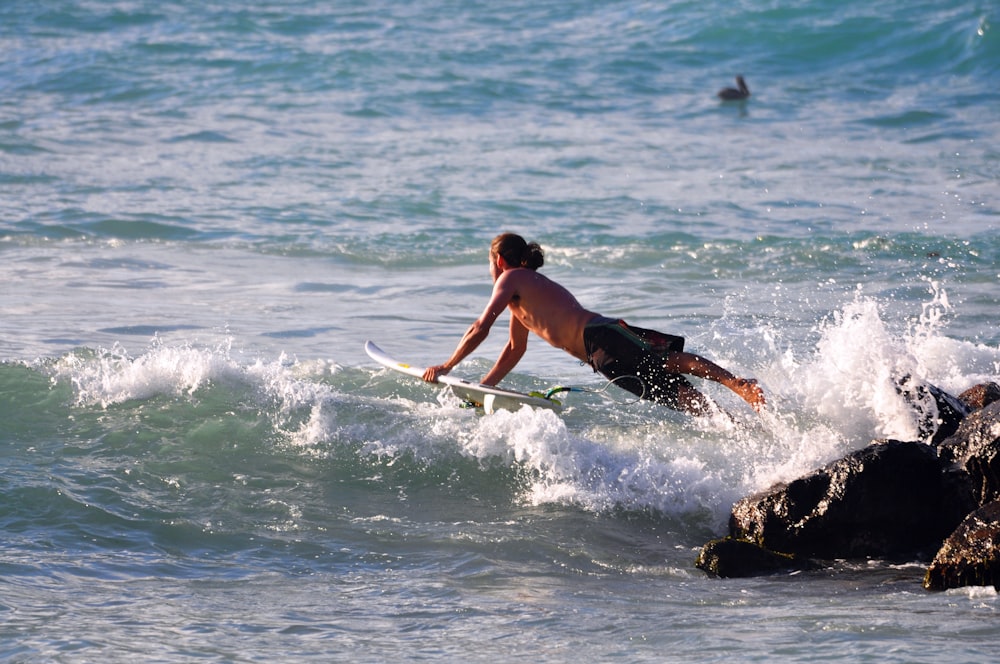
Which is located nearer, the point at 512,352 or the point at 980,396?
the point at 980,396

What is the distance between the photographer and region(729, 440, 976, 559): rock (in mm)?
5898

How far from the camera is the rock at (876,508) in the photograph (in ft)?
19.4

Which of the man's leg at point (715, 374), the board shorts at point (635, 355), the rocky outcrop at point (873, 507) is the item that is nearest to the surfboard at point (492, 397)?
the board shorts at point (635, 355)

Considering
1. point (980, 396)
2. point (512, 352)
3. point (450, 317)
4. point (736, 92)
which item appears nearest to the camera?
point (980, 396)

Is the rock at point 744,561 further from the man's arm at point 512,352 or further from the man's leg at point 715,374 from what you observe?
the man's arm at point 512,352

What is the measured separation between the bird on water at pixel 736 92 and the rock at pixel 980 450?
60.2 feet

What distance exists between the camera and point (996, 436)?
19.2 ft

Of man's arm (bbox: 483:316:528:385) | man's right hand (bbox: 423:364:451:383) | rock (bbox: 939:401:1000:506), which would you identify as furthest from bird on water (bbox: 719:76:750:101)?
rock (bbox: 939:401:1000:506)

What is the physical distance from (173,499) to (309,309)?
508 centimetres

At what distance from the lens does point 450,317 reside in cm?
1164

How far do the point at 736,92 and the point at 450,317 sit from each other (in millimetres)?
13961

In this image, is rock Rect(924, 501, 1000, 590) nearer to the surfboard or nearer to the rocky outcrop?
the rocky outcrop

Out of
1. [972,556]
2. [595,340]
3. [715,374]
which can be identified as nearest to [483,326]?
[595,340]

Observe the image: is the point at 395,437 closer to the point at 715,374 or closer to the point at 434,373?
the point at 434,373
